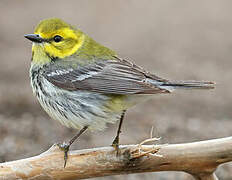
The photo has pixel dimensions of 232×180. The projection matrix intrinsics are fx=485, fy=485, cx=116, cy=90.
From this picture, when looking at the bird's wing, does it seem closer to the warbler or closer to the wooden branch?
the warbler

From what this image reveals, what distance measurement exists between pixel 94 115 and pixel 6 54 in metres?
6.90

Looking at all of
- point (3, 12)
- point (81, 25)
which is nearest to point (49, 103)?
point (81, 25)

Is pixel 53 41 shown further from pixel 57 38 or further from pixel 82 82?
pixel 82 82

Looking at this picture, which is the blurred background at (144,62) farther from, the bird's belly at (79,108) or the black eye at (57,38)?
the black eye at (57,38)

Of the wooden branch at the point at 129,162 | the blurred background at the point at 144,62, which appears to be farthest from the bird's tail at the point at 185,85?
the blurred background at the point at 144,62

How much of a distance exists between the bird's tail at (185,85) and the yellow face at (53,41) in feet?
3.67

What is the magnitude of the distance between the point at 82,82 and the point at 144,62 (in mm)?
6126

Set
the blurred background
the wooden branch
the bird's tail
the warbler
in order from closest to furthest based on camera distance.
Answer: the wooden branch → the bird's tail → the warbler → the blurred background

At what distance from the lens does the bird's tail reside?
5.07 meters

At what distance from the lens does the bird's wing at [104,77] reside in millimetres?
5255

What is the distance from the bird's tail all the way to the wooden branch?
1.91ft

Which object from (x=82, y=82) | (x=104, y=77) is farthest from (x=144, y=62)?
(x=82, y=82)

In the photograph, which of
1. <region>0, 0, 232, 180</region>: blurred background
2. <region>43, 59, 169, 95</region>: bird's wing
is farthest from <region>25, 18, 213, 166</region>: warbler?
<region>0, 0, 232, 180</region>: blurred background

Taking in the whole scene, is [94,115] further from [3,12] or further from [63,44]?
[3,12]
